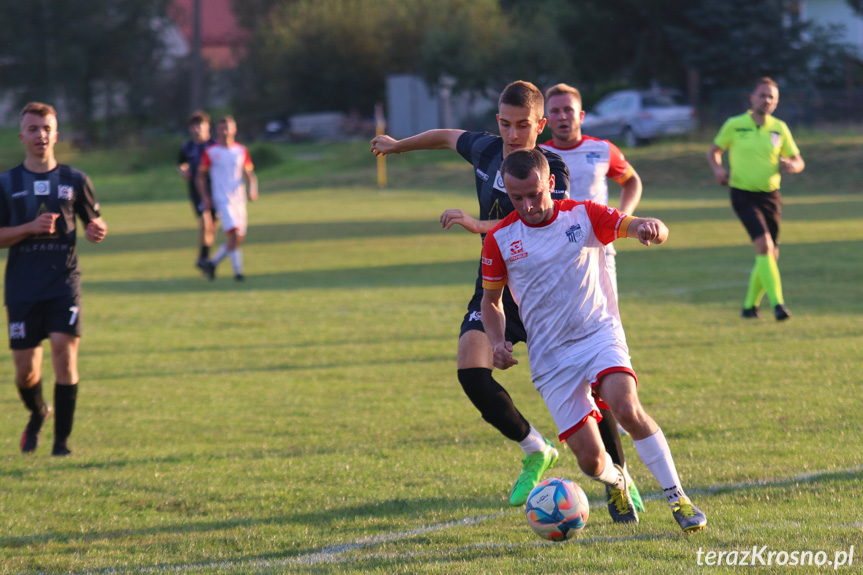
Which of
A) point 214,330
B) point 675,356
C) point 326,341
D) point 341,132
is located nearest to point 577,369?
point 675,356

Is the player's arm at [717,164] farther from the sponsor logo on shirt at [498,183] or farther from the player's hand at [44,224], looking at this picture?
the player's hand at [44,224]

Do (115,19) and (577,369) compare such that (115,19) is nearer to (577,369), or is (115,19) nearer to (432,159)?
(432,159)

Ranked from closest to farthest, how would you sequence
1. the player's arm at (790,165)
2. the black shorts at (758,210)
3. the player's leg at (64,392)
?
the player's leg at (64,392)
the player's arm at (790,165)
the black shorts at (758,210)

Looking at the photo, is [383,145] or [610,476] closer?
[610,476]

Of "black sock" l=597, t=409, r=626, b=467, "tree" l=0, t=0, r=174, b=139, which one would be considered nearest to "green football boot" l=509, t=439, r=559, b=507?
"black sock" l=597, t=409, r=626, b=467

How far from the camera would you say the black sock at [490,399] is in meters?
5.00

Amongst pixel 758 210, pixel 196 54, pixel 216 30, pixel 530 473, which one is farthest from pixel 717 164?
pixel 216 30

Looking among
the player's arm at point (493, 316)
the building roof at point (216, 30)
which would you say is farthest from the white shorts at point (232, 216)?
the building roof at point (216, 30)

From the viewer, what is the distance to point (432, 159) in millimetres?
40656

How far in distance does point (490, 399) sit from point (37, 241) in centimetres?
318

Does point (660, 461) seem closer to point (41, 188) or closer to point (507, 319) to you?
point (507, 319)

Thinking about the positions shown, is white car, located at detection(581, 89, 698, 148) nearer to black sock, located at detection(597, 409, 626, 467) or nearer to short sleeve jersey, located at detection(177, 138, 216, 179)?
short sleeve jersey, located at detection(177, 138, 216, 179)

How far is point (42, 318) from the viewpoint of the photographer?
6418 millimetres

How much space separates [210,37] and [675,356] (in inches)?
3056
